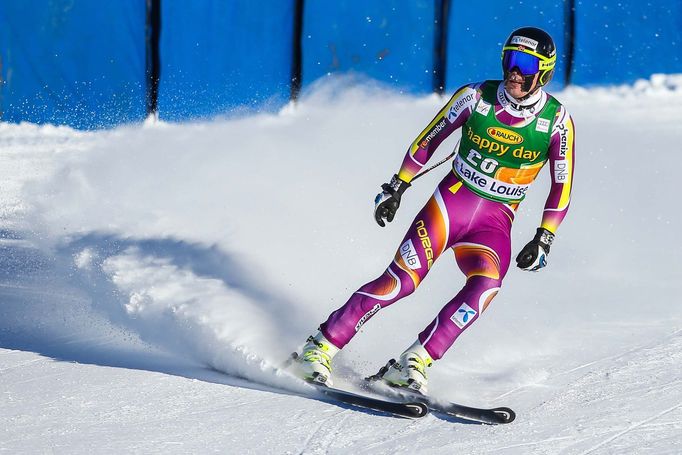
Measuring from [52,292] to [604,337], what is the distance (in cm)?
309

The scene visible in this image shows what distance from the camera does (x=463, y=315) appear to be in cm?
441

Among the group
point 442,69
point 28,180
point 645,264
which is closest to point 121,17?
point 28,180

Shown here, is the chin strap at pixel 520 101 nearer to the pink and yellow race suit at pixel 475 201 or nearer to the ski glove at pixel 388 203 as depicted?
the pink and yellow race suit at pixel 475 201

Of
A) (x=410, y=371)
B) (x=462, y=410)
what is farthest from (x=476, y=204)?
(x=462, y=410)

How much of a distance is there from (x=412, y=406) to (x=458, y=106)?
54.5 inches

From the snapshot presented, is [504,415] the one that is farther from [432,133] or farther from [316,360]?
[432,133]

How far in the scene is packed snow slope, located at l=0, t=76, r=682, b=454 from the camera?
4062mm

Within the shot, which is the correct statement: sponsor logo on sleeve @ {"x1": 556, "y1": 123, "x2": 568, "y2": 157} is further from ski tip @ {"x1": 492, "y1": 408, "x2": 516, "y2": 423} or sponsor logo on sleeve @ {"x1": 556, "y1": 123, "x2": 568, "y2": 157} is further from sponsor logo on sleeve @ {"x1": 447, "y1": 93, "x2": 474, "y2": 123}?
ski tip @ {"x1": 492, "y1": 408, "x2": 516, "y2": 423}

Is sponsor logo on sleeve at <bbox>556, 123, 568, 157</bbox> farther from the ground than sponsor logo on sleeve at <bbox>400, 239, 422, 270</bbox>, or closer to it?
farther from the ground

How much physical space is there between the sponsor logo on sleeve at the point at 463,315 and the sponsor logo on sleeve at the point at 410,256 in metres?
0.28

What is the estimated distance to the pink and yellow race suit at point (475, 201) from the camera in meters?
4.49

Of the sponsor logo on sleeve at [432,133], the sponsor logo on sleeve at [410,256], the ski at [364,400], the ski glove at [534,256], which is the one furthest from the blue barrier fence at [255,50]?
the ski at [364,400]

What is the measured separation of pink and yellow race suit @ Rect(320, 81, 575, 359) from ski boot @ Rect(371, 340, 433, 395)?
0.06 metres

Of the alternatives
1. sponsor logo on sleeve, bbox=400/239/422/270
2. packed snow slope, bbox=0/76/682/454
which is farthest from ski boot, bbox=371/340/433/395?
sponsor logo on sleeve, bbox=400/239/422/270
